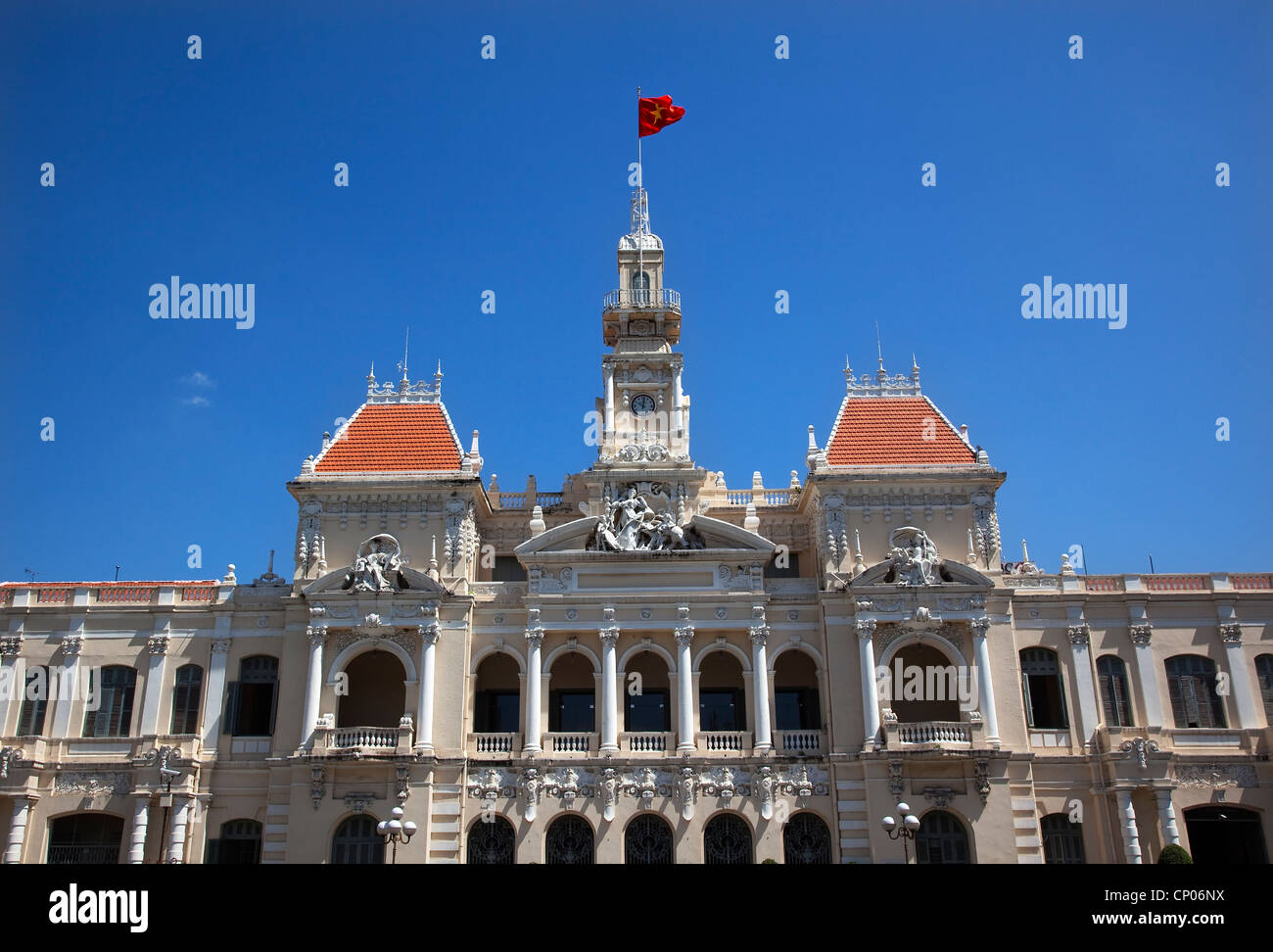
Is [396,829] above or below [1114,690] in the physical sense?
below

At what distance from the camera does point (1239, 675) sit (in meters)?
42.5

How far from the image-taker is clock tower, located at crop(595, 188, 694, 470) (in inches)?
1793

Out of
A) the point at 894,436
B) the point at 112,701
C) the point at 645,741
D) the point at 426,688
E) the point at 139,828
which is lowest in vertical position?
the point at 139,828

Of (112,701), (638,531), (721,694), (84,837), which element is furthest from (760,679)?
(84,837)

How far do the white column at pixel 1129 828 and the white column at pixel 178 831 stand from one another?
33622 mm

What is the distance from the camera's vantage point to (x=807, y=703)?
43.7 meters

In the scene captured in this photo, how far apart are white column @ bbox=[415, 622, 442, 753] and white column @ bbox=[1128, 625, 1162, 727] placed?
27.1 m

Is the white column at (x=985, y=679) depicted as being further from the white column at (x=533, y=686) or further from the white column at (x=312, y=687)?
the white column at (x=312, y=687)

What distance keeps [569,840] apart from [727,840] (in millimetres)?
5739

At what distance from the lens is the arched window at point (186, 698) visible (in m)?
42.9

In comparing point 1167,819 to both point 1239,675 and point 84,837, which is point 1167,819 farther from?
point 84,837

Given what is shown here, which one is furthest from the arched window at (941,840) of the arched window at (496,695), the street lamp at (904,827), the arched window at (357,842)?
the arched window at (357,842)

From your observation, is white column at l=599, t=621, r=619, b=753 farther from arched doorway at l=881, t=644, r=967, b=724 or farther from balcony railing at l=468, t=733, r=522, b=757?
arched doorway at l=881, t=644, r=967, b=724
